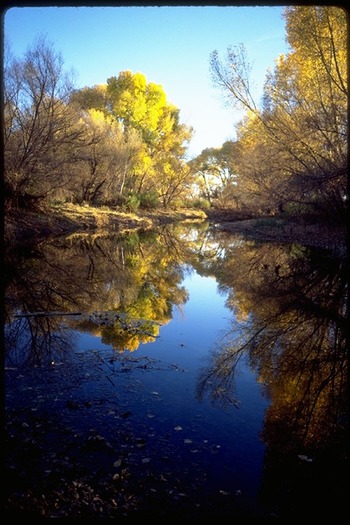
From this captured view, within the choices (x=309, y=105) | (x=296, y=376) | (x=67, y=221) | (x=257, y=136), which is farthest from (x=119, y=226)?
(x=296, y=376)

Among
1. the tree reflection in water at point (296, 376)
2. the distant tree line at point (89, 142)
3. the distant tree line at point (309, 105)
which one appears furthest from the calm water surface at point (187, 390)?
the distant tree line at point (89, 142)

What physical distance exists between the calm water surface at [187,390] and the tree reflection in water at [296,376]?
0.02m

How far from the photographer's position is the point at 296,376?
5254 mm

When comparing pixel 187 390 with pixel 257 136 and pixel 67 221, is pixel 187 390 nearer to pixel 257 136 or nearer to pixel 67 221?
pixel 257 136

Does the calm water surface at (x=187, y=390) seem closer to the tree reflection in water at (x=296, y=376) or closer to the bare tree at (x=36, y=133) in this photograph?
the tree reflection in water at (x=296, y=376)

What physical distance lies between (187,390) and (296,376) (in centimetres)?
169

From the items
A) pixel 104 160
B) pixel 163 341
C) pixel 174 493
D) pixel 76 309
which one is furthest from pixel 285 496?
pixel 104 160

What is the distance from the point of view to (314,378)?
5.17 m

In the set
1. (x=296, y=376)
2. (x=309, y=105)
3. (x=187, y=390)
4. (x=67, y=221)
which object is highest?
(x=309, y=105)

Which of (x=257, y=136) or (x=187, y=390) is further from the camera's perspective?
(x=257, y=136)

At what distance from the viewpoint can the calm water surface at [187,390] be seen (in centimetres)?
315

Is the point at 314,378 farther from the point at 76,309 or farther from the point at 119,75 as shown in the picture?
the point at 119,75

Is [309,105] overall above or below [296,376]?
above

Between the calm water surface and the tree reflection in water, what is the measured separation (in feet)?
0.07
